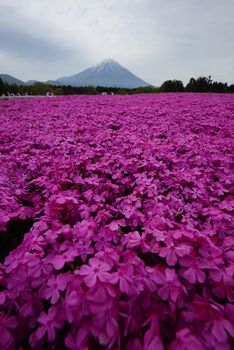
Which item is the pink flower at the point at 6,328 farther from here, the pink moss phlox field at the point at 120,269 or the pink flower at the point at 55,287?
the pink flower at the point at 55,287

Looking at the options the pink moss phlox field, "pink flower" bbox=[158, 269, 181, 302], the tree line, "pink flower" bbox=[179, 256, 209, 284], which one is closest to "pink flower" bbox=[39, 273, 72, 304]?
the pink moss phlox field

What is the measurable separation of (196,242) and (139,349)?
753 mm

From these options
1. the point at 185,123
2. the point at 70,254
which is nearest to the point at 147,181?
the point at 70,254

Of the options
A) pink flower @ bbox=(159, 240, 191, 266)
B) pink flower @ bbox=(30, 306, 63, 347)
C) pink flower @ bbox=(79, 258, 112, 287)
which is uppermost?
pink flower @ bbox=(79, 258, 112, 287)

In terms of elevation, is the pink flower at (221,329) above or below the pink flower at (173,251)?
below

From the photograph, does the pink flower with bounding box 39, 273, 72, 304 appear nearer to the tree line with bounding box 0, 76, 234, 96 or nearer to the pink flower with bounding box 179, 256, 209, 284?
the pink flower with bounding box 179, 256, 209, 284

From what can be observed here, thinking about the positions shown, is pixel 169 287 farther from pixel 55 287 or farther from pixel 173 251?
pixel 55 287

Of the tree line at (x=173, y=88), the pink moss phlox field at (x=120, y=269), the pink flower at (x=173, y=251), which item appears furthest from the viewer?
the tree line at (x=173, y=88)

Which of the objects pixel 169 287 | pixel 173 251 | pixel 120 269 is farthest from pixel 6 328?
pixel 173 251

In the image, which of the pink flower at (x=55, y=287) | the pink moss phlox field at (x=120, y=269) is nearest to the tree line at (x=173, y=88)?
the pink moss phlox field at (x=120, y=269)

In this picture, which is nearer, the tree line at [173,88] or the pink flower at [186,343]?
the pink flower at [186,343]

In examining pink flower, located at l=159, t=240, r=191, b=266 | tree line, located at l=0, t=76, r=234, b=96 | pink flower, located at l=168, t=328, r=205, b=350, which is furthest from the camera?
tree line, located at l=0, t=76, r=234, b=96

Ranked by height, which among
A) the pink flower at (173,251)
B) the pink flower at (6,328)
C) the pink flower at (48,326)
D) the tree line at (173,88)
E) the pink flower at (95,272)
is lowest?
the tree line at (173,88)

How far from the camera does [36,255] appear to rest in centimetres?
159
